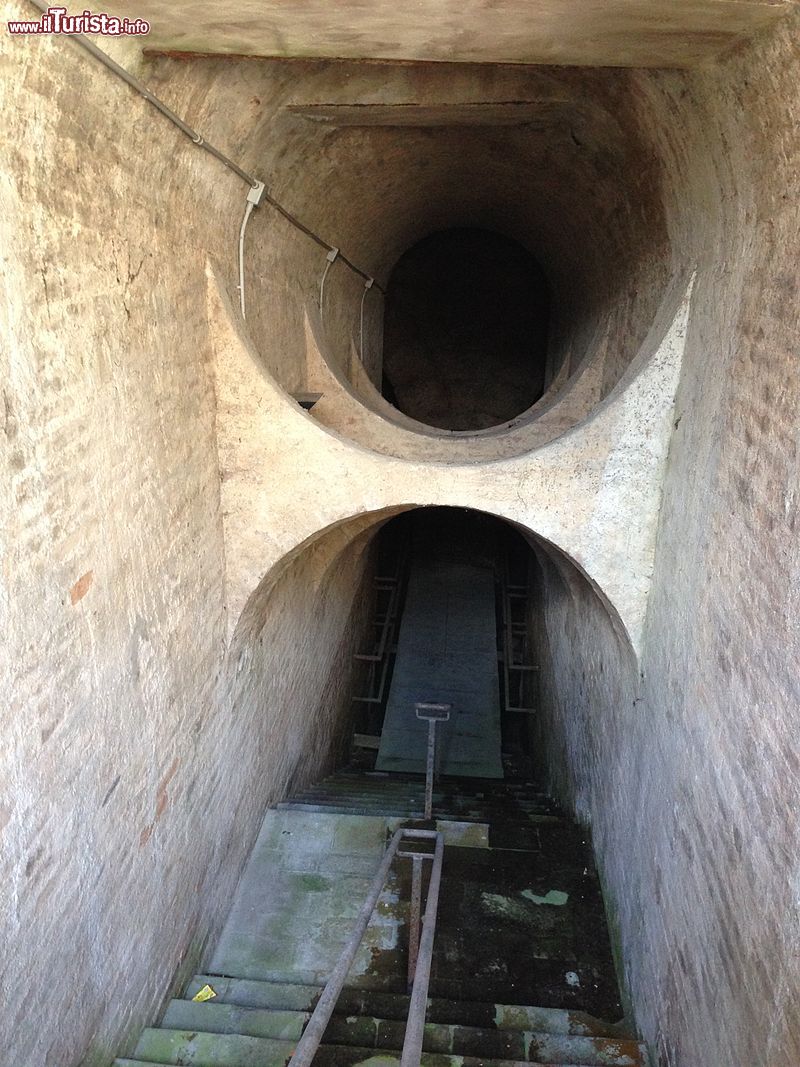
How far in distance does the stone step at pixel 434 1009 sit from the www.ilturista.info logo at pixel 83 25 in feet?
15.6

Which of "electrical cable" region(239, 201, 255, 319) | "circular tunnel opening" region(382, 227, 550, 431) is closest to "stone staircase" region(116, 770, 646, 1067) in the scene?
"electrical cable" region(239, 201, 255, 319)

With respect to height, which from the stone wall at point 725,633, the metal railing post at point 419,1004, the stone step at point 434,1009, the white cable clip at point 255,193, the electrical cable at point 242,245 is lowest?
the stone step at point 434,1009

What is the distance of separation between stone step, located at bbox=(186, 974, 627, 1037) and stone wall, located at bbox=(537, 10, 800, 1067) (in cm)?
39

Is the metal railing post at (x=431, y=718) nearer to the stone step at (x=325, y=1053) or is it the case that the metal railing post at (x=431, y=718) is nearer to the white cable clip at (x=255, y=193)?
the stone step at (x=325, y=1053)

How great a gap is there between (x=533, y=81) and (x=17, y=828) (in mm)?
4695

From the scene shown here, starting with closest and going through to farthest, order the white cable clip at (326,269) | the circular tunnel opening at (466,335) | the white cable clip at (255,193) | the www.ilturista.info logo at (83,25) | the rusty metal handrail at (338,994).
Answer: the www.ilturista.info logo at (83,25) → the rusty metal handrail at (338,994) → the white cable clip at (255,193) → the white cable clip at (326,269) → the circular tunnel opening at (466,335)

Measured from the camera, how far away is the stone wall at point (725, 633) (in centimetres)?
293

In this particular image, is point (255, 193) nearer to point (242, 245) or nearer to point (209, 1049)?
point (242, 245)

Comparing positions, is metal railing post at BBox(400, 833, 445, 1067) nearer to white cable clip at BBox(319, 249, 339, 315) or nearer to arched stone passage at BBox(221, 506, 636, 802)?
arched stone passage at BBox(221, 506, 636, 802)

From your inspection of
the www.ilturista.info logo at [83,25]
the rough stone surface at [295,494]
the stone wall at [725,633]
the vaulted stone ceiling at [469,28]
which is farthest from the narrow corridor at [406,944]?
the vaulted stone ceiling at [469,28]

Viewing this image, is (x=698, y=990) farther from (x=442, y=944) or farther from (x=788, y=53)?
(x=788, y=53)

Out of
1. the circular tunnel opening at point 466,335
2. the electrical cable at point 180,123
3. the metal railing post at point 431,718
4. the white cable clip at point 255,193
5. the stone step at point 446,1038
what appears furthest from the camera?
the circular tunnel opening at point 466,335

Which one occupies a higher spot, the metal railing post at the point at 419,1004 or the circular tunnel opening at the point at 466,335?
the circular tunnel opening at the point at 466,335

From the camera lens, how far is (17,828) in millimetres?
2910
